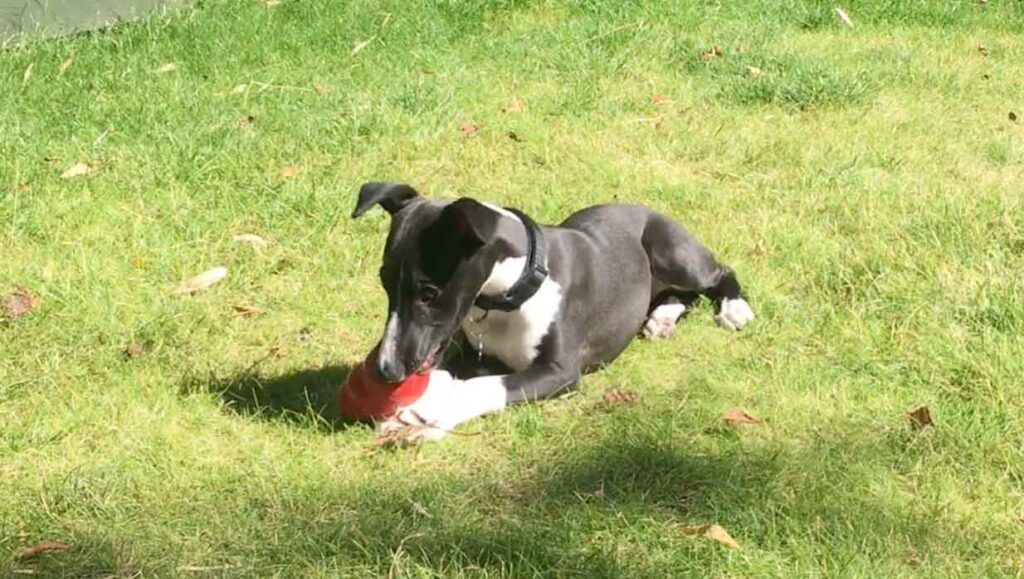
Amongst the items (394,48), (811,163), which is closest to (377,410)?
(811,163)

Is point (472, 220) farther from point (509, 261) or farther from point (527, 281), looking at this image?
point (527, 281)

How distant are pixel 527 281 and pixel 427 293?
457 millimetres

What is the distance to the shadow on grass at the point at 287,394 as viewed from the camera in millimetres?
4129

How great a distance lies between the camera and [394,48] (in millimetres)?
7938

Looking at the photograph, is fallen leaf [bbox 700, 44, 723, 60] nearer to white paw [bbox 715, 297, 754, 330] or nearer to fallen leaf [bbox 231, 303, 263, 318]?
white paw [bbox 715, 297, 754, 330]

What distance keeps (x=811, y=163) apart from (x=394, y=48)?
9.15ft

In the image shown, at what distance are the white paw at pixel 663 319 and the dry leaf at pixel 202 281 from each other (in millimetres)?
1683

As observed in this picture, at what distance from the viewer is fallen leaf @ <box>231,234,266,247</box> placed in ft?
18.0

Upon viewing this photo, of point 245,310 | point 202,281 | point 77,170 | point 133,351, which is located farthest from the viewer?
point 77,170

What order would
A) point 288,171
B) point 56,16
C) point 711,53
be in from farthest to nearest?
1. point 56,16
2. point 711,53
3. point 288,171

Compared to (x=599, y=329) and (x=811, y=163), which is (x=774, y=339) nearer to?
(x=599, y=329)

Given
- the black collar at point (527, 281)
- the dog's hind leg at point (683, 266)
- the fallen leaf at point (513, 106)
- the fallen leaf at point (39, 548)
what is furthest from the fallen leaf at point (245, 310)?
the fallen leaf at point (513, 106)

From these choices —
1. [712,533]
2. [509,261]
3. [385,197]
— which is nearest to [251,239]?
[385,197]

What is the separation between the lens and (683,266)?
5.04 meters
